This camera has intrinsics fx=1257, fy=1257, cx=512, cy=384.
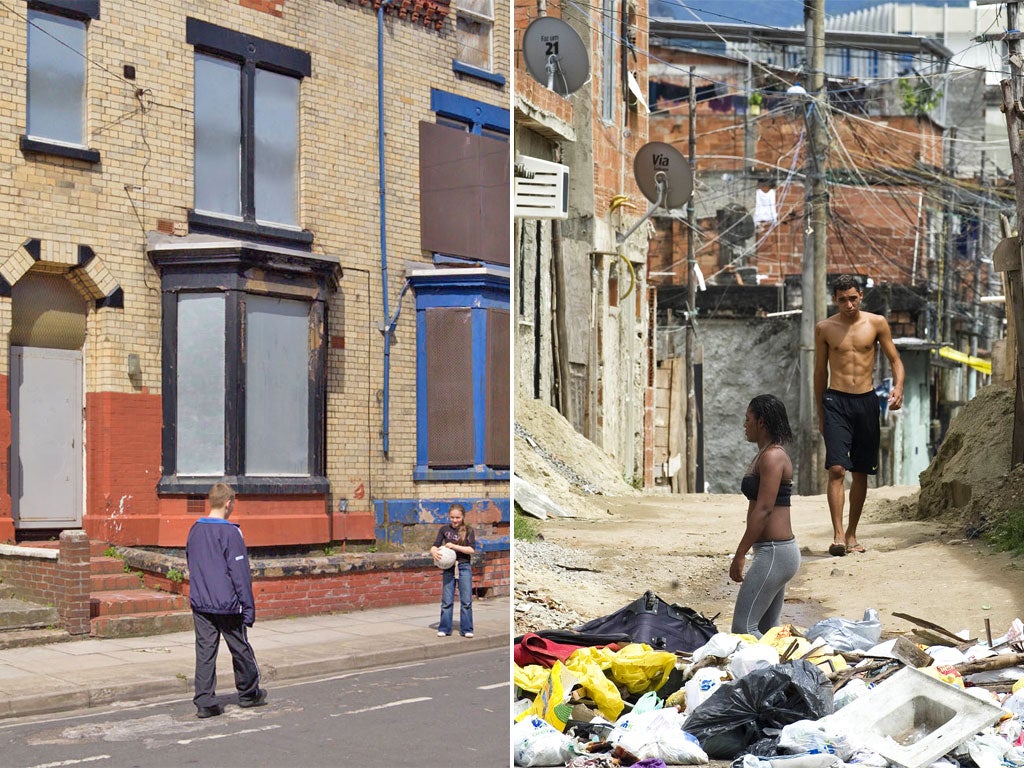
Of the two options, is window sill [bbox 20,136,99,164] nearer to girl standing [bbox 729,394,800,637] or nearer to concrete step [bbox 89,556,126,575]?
concrete step [bbox 89,556,126,575]

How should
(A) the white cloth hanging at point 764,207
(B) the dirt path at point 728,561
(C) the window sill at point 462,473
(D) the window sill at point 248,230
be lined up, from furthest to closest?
(D) the window sill at point 248,230 < (C) the window sill at point 462,473 < (A) the white cloth hanging at point 764,207 < (B) the dirt path at point 728,561

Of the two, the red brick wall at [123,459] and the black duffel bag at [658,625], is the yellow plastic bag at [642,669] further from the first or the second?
the red brick wall at [123,459]

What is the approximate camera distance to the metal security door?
25.8ft

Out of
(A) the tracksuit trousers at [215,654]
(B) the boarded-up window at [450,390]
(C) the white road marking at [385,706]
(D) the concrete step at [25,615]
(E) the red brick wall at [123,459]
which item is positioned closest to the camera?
(A) the tracksuit trousers at [215,654]

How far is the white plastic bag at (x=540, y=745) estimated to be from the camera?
3752mm

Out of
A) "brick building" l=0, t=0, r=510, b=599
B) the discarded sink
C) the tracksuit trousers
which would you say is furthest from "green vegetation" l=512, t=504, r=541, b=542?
"brick building" l=0, t=0, r=510, b=599

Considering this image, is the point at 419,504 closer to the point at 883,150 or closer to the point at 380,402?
the point at 380,402

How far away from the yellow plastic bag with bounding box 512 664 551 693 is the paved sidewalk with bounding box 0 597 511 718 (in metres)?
3.25

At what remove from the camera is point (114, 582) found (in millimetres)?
8055

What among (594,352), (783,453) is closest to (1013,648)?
(783,453)

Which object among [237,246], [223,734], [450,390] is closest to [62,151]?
[237,246]

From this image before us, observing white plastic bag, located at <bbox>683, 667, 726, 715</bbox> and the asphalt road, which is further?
the asphalt road

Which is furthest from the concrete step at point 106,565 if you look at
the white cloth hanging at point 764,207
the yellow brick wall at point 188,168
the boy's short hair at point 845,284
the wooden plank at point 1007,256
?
the wooden plank at point 1007,256

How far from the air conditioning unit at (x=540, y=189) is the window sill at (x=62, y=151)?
4580 mm
